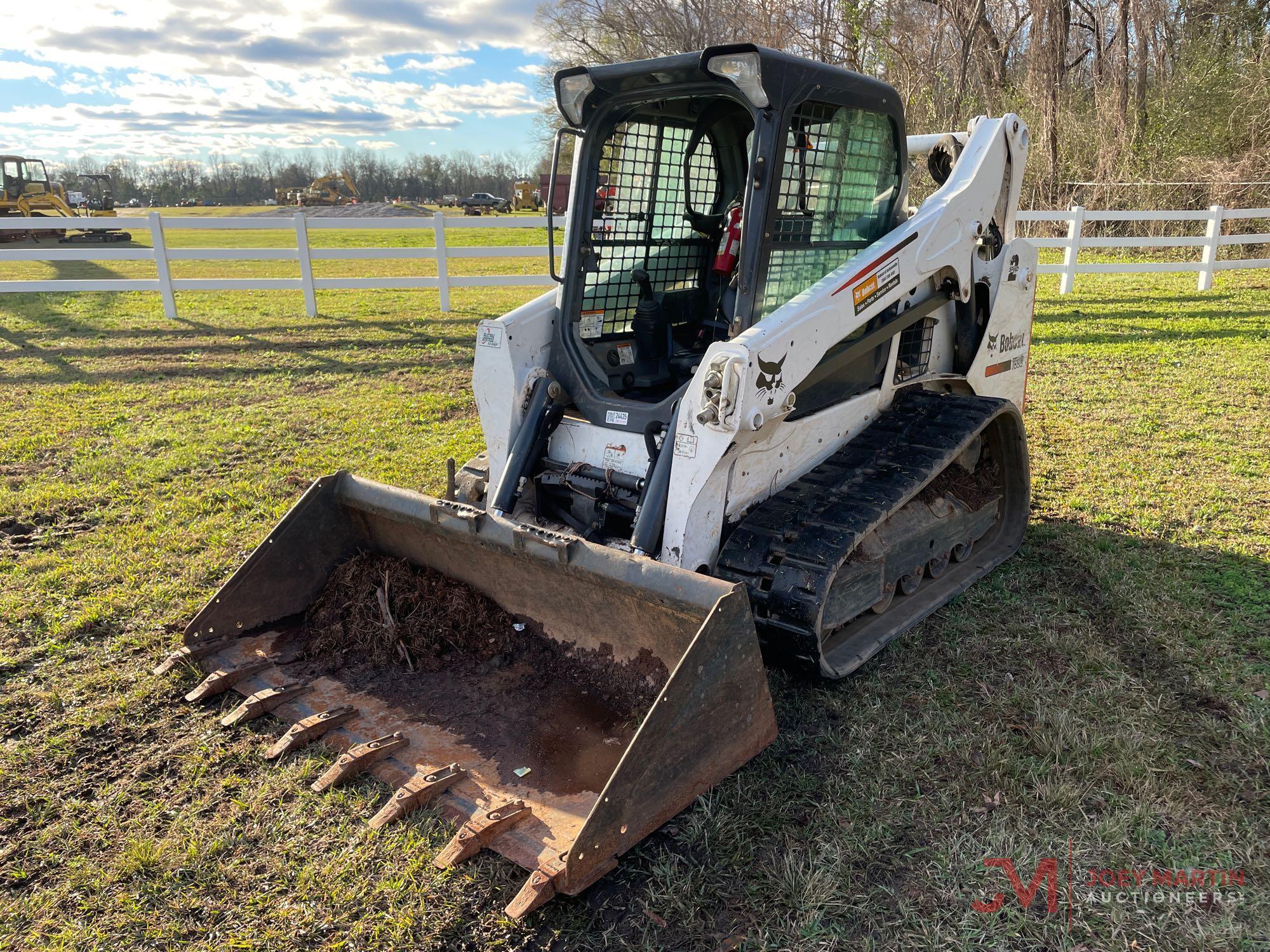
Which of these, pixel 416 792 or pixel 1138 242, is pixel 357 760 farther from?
pixel 1138 242

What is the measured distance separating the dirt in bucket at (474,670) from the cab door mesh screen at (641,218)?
1535mm

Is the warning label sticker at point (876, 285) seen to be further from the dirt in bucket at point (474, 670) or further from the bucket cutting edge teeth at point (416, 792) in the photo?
the bucket cutting edge teeth at point (416, 792)

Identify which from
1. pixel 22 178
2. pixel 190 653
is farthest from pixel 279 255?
Answer: pixel 22 178

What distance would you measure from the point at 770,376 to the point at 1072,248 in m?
12.5

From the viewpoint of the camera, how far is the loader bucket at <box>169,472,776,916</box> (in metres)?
2.81

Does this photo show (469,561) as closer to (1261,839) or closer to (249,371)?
(1261,839)

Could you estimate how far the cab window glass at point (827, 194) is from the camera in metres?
3.96

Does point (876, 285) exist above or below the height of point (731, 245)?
below

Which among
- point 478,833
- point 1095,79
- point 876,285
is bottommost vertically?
point 478,833

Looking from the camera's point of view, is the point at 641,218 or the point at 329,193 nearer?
the point at 641,218

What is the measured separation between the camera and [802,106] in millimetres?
3895

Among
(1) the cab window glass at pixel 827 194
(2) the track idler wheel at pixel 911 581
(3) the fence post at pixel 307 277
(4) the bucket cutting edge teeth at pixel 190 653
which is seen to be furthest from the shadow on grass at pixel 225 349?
(2) the track idler wheel at pixel 911 581

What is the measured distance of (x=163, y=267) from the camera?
41.4ft

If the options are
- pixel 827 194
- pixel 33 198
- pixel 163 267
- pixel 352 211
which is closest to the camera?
pixel 827 194
